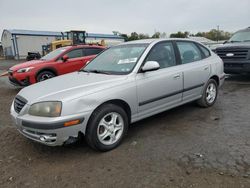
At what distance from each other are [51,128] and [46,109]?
264 millimetres

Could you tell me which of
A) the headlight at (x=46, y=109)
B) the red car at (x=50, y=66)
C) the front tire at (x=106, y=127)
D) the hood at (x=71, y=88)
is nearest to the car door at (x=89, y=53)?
the red car at (x=50, y=66)

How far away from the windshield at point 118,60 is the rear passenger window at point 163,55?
0.19 meters

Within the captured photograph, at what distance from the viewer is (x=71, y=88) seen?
328cm

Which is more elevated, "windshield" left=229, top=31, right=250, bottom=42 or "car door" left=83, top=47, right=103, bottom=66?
"windshield" left=229, top=31, right=250, bottom=42

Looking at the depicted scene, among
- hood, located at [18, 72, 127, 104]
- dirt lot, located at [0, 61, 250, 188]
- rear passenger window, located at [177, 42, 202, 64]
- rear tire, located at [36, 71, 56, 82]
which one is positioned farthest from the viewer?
rear tire, located at [36, 71, 56, 82]

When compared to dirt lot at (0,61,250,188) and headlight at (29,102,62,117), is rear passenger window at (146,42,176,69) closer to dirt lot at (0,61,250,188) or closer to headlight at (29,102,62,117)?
dirt lot at (0,61,250,188)

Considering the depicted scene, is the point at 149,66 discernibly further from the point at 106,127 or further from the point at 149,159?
the point at 149,159

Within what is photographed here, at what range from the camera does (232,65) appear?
316 inches

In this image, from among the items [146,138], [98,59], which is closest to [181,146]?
[146,138]

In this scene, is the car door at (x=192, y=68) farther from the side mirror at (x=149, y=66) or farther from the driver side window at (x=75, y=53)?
the driver side window at (x=75, y=53)

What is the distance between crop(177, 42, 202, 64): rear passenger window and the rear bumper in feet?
11.2

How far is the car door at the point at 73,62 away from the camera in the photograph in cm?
830

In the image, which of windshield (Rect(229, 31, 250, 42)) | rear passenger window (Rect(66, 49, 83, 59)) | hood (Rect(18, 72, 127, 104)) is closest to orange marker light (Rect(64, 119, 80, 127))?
hood (Rect(18, 72, 127, 104))

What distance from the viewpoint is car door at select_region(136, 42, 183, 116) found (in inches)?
147
